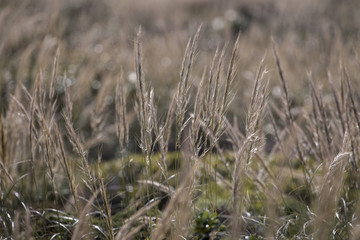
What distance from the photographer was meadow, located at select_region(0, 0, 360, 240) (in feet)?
4.26

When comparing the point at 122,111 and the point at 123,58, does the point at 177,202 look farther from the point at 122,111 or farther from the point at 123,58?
the point at 123,58

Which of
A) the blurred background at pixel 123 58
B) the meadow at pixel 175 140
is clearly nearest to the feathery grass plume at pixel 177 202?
the meadow at pixel 175 140

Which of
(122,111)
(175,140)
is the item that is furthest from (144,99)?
(175,140)

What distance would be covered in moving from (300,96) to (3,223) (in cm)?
358

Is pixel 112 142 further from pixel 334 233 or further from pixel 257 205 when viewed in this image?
pixel 334 233

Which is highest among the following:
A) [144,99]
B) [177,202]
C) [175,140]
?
[144,99]

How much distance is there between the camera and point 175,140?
1.91 m

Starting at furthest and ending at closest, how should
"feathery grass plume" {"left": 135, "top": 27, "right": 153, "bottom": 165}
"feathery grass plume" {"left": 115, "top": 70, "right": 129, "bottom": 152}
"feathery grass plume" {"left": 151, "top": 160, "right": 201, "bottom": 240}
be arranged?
"feathery grass plume" {"left": 115, "top": 70, "right": 129, "bottom": 152} → "feathery grass plume" {"left": 135, "top": 27, "right": 153, "bottom": 165} → "feathery grass plume" {"left": 151, "top": 160, "right": 201, "bottom": 240}

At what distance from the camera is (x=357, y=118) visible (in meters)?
1.66

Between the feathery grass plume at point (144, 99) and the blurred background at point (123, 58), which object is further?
the blurred background at point (123, 58)

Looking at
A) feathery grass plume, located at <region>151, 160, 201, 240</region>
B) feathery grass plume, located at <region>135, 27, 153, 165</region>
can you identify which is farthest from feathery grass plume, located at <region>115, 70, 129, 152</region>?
feathery grass plume, located at <region>151, 160, 201, 240</region>

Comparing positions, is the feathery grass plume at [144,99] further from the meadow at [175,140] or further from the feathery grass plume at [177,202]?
the feathery grass plume at [177,202]

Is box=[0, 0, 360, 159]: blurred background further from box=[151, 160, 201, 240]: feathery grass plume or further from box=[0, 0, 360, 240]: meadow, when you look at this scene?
box=[151, 160, 201, 240]: feathery grass plume

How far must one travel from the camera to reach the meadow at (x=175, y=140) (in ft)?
4.26
